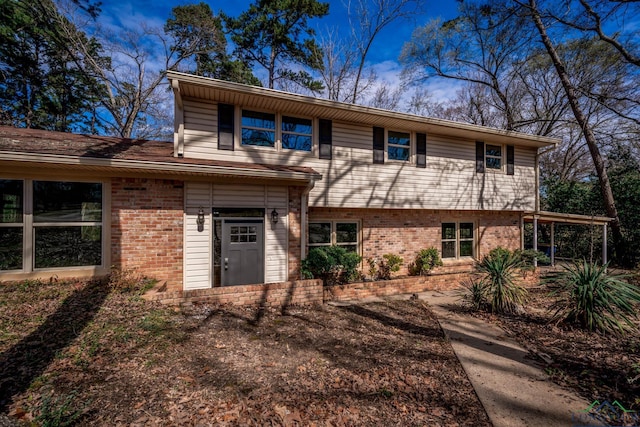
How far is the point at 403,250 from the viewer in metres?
9.72

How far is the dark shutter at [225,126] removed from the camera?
7.31m

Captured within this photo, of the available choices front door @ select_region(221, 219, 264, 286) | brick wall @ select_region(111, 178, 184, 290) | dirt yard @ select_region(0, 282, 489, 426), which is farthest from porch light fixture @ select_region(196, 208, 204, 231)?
dirt yard @ select_region(0, 282, 489, 426)

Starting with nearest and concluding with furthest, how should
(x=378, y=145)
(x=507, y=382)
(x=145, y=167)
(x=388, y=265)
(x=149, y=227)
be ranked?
1. (x=507, y=382)
2. (x=145, y=167)
3. (x=149, y=227)
4. (x=378, y=145)
5. (x=388, y=265)

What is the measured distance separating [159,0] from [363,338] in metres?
17.6

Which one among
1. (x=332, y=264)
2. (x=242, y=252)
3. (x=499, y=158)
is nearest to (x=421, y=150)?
(x=499, y=158)

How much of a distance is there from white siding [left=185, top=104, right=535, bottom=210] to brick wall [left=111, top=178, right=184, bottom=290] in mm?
1332

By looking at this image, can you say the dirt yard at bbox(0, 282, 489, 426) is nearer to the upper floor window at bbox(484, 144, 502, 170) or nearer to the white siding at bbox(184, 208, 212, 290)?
the white siding at bbox(184, 208, 212, 290)

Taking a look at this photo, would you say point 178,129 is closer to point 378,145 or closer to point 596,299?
point 378,145

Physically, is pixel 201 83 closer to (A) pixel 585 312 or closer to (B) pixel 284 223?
(B) pixel 284 223

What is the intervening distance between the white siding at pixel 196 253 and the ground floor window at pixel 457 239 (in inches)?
330

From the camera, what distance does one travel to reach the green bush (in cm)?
748

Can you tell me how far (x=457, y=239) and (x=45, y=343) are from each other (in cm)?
1150

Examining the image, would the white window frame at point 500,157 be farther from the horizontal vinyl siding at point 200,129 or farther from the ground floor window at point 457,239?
the horizontal vinyl siding at point 200,129

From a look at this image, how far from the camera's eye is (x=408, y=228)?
983 cm
